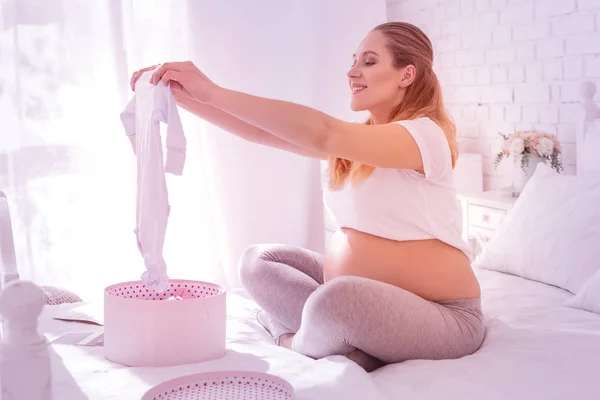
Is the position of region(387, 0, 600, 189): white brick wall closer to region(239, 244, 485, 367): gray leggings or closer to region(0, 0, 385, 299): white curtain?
region(0, 0, 385, 299): white curtain

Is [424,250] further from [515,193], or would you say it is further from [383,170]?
[515,193]

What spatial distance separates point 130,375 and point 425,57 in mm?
1140

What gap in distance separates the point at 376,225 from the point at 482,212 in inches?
53.9

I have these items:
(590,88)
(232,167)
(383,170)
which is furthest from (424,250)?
(232,167)

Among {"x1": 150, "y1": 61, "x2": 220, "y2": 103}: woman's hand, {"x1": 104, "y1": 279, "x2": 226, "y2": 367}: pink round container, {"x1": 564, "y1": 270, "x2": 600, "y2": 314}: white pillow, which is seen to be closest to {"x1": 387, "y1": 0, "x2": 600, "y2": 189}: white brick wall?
{"x1": 564, "y1": 270, "x2": 600, "y2": 314}: white pillow

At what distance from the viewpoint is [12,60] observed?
323cm

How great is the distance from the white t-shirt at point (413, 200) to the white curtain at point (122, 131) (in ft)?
5.30

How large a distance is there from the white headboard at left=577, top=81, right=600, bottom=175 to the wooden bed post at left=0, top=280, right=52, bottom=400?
220 cm

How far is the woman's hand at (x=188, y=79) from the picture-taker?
66.9 inches

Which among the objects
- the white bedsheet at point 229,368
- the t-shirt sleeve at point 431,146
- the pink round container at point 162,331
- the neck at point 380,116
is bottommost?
the white bedsheet at point 229,368

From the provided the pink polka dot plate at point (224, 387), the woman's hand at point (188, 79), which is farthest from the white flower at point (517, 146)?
the pink polka dot plate at point (224, 387)

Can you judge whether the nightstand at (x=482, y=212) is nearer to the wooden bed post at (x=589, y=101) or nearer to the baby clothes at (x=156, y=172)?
the wooden bed post at (x=589, y=101)

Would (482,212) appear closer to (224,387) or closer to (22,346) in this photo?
(224,387)

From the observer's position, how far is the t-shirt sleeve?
1863 millimetres
